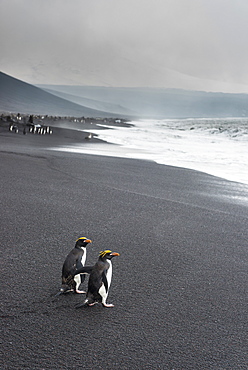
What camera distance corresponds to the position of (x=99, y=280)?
9.84ft

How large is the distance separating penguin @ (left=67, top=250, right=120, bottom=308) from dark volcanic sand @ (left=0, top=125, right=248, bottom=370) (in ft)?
0.30

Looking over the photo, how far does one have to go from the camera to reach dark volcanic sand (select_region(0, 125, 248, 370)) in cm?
261

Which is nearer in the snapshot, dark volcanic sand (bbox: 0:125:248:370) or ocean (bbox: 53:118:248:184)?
dark volcanic sand (bbox: 0:125:248:370)

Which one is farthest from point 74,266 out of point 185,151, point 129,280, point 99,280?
point 185,151

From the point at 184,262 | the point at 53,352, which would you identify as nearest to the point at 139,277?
the point at 184,262

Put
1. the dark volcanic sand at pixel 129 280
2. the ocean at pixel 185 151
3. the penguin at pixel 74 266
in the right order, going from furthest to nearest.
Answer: the ocean at pixel 185 151
the penguin at pixel 74 266
the dark volcanic sand at pixel 129 280

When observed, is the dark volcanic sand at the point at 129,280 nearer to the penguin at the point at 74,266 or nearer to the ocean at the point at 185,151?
the penguin at the point at 74,266

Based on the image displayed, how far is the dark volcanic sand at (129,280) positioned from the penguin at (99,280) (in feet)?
0.30

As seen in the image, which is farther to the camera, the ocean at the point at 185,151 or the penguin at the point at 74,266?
the ocean at the point at 185,151

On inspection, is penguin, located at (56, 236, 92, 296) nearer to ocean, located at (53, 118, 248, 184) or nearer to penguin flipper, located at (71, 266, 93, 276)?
penguin flipper, located at (71, 266, 93, 276)

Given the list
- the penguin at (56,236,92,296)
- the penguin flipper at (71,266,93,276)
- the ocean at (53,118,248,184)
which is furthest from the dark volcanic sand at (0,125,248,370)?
the ocean at (53,118,248,184)

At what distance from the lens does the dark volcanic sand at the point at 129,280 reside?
261 cm

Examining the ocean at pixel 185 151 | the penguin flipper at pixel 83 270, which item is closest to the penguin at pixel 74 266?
the penguin flipper at pixel 83 270

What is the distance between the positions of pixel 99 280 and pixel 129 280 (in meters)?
0.73
